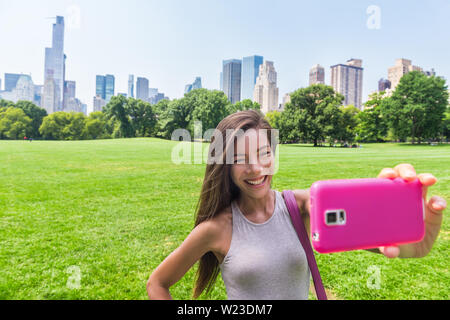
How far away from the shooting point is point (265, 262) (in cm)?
137

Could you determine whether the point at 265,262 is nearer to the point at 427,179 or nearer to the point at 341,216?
the point at 341,216

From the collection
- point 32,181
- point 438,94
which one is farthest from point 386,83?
point 32,181

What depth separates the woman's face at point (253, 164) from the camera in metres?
1.44

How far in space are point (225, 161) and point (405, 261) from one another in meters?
4.54

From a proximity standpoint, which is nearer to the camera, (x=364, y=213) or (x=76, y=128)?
(x=364, y=213)

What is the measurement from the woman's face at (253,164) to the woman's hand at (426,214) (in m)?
0.50

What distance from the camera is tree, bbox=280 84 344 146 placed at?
126 feet

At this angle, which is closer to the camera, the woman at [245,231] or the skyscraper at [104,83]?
the woman at [245,231]

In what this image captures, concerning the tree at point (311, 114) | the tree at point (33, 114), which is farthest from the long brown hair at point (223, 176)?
the tree at point (33, 114)

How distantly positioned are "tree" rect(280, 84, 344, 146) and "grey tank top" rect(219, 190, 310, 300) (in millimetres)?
36640

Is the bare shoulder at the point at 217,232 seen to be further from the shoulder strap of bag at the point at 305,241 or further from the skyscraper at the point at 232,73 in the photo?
the skyscraper at the point at 232,73

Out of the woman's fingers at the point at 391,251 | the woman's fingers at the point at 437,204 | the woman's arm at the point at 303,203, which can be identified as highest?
the woman's fingers at the point at 437,204

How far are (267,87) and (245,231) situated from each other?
32.7ft

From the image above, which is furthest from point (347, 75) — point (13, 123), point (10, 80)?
point (10, 80)
